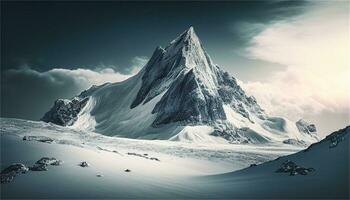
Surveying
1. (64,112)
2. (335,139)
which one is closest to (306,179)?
(335,139)

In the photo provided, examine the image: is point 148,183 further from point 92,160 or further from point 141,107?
point 141,107

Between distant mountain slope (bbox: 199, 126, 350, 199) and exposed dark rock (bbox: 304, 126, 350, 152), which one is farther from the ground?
exposed dark rock (bbox: 304, 126, 350, 152)

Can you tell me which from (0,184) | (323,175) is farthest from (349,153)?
(0,184)

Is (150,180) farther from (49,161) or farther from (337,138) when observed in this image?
(337,138)

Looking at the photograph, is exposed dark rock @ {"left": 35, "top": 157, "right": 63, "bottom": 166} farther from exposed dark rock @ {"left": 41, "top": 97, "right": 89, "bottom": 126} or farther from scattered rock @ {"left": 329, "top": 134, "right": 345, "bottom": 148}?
exposed dark rock @ {"left": 41, "top": 97, "right": 89, "bottom": 126}

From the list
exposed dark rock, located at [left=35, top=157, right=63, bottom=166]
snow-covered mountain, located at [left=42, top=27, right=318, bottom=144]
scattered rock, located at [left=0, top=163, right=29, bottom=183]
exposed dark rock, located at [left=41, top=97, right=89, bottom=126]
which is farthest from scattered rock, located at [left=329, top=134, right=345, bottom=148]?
exposed dark rock, located at [left=41, top=97, right=89, bottom=126]

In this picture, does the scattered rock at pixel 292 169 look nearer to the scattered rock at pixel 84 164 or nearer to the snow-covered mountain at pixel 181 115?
the scattered rock at pixel 84 164
